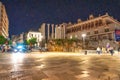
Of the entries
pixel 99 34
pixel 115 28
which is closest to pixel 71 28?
pixel 99 34

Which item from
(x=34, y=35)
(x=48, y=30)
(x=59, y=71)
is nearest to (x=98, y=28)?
(x=59, y=71)

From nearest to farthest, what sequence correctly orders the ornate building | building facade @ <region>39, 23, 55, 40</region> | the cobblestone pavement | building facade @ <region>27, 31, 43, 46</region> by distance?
the cobblestone pavement < the ornate building < building facade @ <region>27, 31, 43, 46</region> < building facade @ <region>39, 23, 55, 40</region>

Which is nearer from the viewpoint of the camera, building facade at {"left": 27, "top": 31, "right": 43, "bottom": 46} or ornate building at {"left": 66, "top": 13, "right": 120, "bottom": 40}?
ornate building at {"left": 66, "top": 13, "right": 120, "bottom": 40}

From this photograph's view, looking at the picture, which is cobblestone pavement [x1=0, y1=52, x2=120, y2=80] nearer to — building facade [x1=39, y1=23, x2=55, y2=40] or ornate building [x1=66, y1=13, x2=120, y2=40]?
ornate building [x1=66, y1=13, x2=120, y2=40]

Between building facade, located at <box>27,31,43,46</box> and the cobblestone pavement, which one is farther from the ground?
building facade, located at <box>27,31,43,46</box>

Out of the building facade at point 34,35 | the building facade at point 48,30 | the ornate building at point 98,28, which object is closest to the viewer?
the ornate building at point 98,28

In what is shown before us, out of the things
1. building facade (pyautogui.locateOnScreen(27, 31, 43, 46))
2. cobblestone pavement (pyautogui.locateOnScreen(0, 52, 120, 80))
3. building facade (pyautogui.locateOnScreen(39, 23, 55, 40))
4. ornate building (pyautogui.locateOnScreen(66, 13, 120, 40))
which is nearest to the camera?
cobblestone pavement (pyautogui.locateOnScreen(0, 52, 120, 80))

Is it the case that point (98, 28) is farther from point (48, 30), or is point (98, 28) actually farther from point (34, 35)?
point (48, 30)

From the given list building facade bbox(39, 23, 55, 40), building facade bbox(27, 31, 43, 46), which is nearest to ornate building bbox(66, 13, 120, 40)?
building facade bbox(27, 31, 43, 46)

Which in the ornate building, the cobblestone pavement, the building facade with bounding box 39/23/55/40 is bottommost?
the cobblestone pavement

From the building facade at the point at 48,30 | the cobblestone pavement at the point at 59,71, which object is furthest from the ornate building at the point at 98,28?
the cobblestone pavement at the point at 59,71

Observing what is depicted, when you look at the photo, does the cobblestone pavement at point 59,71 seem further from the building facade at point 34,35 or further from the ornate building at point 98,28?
the building facade at point 34,35

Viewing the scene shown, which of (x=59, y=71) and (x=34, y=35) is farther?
(x=34, y=35)

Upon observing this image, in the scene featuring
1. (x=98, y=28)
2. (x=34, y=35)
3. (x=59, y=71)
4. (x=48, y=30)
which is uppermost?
(x=48, y=30)
